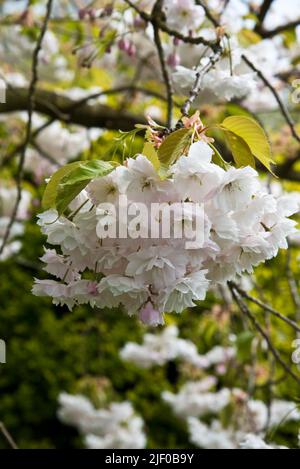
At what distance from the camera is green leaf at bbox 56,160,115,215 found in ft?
2.90

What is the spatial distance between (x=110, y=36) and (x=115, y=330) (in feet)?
10.9

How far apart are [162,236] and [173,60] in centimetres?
117

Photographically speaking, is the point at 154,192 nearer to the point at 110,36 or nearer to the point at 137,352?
the point at 110,36

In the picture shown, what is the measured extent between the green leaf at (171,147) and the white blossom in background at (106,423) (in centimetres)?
289

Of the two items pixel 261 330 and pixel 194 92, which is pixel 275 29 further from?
pixel 194 92

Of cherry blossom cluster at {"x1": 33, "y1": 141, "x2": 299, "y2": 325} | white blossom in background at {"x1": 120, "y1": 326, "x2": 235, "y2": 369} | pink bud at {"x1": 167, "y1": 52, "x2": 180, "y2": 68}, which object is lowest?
cherry blossom cluster at {"x1": 33, "y1": 141, "x2": 299, "y2": 325}

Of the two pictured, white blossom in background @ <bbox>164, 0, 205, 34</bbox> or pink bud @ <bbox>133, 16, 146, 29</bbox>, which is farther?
pink bud @ <bbox>133, 16, 146, 29</bbox>

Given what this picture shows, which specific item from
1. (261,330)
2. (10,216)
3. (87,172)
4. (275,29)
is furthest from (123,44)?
(10,216)

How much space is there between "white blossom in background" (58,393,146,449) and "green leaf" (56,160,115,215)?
2882 millimetres

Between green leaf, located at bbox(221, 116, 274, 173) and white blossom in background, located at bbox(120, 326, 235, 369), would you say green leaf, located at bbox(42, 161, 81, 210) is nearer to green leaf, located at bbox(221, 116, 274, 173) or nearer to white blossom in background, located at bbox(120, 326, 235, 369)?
green leaf, located at bbox(221, 116, 274, 173)

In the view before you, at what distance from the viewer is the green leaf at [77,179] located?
0.89 metres

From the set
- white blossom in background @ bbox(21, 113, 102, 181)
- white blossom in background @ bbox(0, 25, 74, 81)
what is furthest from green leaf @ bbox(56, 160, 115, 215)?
white blossom in background @ bbox(21, 113, 102, 181)

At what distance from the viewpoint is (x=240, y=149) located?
103 centimetres
